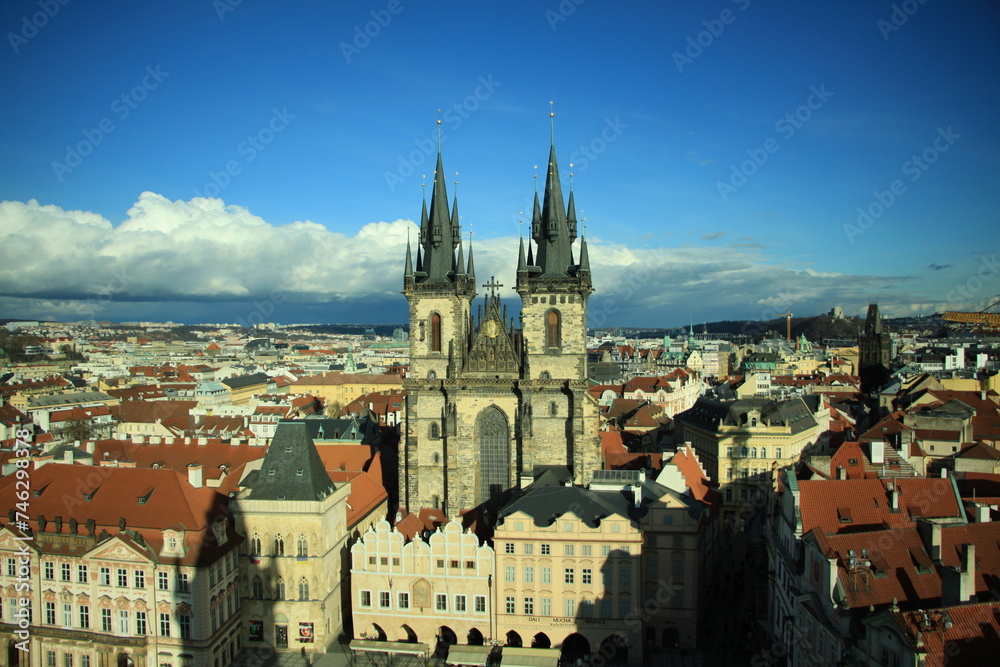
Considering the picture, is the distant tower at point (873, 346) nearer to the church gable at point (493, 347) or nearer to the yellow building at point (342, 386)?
the yellow building at point (342, 386)

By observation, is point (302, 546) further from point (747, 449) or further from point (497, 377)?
point (747, 449)

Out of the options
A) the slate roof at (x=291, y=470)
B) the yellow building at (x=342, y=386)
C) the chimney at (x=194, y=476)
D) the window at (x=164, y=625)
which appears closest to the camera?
the window at (x=164, y=625)

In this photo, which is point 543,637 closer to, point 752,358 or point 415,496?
point 415,496

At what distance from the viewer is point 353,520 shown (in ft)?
170

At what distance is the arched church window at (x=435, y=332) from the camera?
58.8 m

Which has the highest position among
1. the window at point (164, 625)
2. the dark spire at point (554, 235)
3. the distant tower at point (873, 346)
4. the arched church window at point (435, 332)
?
the dark spire at point (554, 235)

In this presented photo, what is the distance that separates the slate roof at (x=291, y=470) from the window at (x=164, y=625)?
7.76 m

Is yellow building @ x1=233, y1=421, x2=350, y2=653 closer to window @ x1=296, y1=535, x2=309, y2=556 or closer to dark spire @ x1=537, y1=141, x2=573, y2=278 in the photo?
window @ x1=296, y1=535, x2=309, y2=556

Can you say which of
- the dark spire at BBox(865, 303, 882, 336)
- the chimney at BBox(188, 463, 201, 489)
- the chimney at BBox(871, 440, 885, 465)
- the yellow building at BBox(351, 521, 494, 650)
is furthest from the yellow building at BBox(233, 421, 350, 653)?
the dark spire at BBox(865, 303, 882, 336)

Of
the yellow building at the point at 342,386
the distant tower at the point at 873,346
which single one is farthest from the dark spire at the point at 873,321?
the yellow building at the point at 342,386

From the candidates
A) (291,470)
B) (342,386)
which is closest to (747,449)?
(291,470)

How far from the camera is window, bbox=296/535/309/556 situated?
45.2 metres

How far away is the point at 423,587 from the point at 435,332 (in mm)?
20672

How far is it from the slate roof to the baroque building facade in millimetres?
12084
